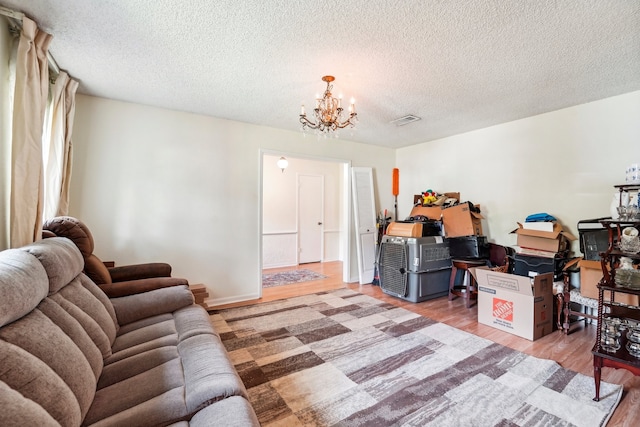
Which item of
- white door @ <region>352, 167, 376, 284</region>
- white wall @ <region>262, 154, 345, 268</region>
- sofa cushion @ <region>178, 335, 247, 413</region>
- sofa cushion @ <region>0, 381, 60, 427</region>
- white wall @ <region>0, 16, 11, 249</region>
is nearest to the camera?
sofa cushion @ <region>0, 381, 60, 427</region>

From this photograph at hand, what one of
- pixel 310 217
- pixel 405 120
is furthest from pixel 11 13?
pixel 310 217

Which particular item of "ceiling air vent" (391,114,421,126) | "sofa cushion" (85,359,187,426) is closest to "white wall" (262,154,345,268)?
"ceiling air vent" (391,114,421,126)

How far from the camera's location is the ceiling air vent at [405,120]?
3586 mm

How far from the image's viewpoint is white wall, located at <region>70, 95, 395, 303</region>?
9.96ft

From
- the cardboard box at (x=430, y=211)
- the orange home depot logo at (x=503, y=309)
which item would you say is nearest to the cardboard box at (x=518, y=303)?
the orange home depot logo at (x=503, y=309)

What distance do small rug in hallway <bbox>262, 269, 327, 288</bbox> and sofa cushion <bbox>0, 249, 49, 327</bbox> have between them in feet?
11.4

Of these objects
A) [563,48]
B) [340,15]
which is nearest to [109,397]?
[340,15]

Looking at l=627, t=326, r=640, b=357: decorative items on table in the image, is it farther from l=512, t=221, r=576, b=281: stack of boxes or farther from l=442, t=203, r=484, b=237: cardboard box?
l=442, t=203, r=484, b=237: cardboard box

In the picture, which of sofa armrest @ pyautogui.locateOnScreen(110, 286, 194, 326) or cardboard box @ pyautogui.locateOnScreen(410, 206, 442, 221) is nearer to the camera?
sofa armrest @ pyautogui.locateOnScreen(110, 286, 194, 326)

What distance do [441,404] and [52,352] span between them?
81.2 inches

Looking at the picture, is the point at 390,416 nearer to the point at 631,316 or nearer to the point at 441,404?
the point at 441,404

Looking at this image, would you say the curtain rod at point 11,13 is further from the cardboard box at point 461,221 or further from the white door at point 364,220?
the cardboard box at point 461,221

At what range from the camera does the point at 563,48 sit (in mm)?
2062

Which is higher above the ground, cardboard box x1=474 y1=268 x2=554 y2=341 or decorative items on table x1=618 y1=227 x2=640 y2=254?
decorative items on table x1=618 y1=227 x2=640 y2=254
